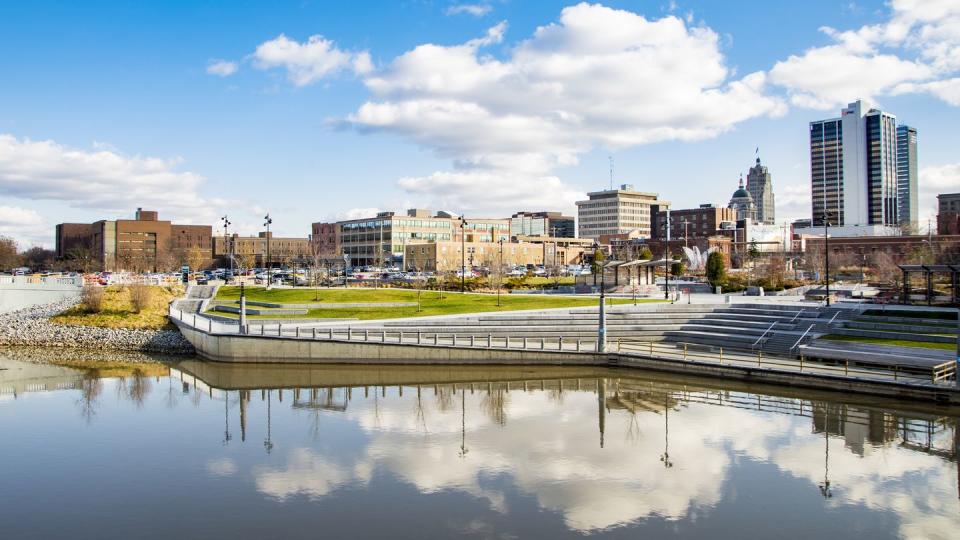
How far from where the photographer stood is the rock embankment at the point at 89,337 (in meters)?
50.8

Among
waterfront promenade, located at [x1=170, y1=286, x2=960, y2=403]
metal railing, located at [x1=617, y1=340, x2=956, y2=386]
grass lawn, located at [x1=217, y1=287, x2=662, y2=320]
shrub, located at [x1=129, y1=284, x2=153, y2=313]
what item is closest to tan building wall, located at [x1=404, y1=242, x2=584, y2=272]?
grass lawn, located at [x1=217, y1=287, x2=662, y2=320]

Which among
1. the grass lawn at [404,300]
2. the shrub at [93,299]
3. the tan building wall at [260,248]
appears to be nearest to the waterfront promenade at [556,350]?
the grass lawn at [404,300]

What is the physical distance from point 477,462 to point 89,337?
1718 inches

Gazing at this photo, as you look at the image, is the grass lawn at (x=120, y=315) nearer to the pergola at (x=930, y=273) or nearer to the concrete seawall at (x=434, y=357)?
the concrete seawall at (x=434, y=357)

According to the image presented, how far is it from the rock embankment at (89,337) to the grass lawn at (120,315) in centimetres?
107

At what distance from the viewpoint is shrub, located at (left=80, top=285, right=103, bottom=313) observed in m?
60.2

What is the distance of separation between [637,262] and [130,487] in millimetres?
51367

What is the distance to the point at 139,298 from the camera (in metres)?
59.9

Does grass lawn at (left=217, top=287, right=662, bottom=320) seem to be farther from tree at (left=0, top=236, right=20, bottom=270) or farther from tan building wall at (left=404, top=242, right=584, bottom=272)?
tree at (left=0, top=236, right=20, bottom=270)

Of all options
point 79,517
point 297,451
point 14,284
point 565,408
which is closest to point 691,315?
point 565,408

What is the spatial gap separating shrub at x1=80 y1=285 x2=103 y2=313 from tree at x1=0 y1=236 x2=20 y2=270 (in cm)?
7860

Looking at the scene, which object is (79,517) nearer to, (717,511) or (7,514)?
(7,514)

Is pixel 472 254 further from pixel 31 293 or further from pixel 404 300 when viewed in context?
pixel 31 293

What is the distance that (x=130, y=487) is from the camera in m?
20.0
